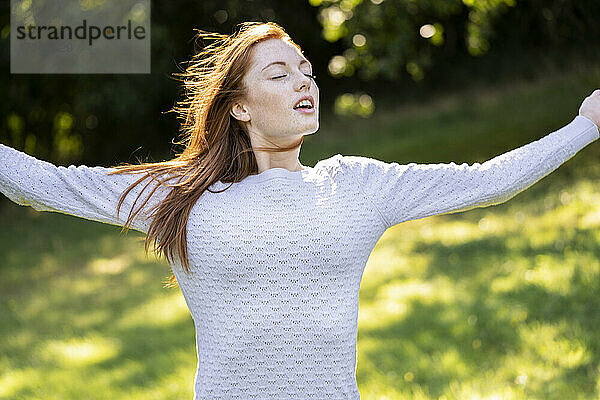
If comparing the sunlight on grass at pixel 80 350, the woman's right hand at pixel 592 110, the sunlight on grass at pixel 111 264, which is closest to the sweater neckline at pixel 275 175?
the woman's right hand at pixel 592 110

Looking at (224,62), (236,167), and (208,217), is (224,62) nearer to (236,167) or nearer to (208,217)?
(236,167)

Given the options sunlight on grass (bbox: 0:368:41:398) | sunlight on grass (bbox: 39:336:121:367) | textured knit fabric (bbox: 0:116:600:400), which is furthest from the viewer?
sunlight on grass (bbox: 39:336:121:367)

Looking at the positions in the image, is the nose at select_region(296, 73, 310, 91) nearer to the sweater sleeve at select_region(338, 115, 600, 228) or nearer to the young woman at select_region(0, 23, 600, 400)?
the young woman at select_region(0, 23, 600, 400)

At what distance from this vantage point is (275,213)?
185 centimetres

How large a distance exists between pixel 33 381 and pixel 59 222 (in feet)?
17.4

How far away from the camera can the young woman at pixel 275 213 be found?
1.84m

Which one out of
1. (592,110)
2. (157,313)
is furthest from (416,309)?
(592,110)

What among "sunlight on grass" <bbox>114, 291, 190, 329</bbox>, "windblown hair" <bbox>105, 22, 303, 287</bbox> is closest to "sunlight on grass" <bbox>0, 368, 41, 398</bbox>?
"sunlight on grass" <bbox>114, 291, 190, 329</bbox>

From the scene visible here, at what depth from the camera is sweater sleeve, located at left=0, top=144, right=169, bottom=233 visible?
73.9 inches

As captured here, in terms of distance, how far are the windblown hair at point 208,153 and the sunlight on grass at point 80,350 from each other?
3479 millimetres

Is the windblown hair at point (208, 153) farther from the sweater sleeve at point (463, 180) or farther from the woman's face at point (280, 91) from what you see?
the sweater sleeve at point (463, 180)

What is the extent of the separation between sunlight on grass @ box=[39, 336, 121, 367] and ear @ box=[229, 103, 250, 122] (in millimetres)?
3660

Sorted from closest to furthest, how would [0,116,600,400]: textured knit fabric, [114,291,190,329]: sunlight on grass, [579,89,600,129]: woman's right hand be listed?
Result: [0,116,600,400]: textured knit fabric, [579,89,600,129]: woman's right hand, [114,291,190,329]: sunlight on grass

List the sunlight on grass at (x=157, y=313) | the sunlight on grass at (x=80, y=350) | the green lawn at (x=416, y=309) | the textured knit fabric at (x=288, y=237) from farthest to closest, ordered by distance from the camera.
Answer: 1. the sunlight on grass at (x=157, y=313)
2. the sunlight on grass at (x=80, y=350)
3. the green lawn at (x=416, y=309)
4. the textured knit fabric at (x=288, y=237)
